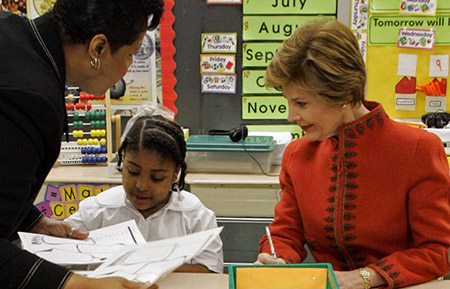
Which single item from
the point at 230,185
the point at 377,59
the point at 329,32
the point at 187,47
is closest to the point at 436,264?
the point at 329,32

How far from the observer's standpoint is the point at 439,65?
2.54 m

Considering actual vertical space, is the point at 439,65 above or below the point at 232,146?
above

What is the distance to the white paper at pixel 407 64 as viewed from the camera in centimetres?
255

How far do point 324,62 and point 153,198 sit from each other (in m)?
0.69

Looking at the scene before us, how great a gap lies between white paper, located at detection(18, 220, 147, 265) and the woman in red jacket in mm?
345

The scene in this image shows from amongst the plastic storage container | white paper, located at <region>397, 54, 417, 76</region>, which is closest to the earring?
the plastic storage container

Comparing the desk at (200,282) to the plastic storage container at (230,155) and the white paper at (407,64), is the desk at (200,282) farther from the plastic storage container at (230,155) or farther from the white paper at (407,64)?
the white paper at (407,64)

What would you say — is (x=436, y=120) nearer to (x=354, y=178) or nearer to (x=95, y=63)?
(x=354, y=178)

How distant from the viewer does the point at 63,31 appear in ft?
3.25

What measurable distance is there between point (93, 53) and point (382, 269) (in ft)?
2.66

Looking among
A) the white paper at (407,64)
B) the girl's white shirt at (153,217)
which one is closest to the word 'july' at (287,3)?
the white paper at (407,64)

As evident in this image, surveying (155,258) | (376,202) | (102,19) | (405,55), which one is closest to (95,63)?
(102,19)

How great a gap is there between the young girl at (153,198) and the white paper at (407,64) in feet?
4.53

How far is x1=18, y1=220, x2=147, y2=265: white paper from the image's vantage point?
116 centimetres
